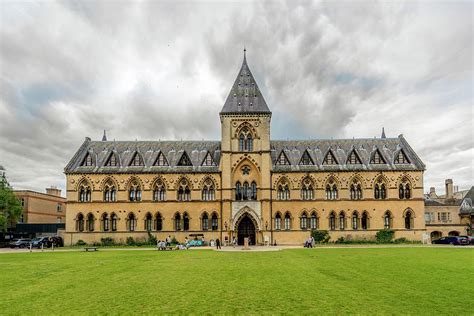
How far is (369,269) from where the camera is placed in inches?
920

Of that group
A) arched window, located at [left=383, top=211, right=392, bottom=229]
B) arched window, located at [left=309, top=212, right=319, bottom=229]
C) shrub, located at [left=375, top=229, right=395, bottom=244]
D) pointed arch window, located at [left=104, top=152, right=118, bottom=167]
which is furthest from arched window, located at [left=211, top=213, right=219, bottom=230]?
arched window, located at [left=383, top=211, right=392, bottom=229]

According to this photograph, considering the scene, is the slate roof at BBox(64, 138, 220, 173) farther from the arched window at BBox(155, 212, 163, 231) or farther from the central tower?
the arched window at BBox(155, 212, 163, 231)

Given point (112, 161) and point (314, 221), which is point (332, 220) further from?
point (112, 161)

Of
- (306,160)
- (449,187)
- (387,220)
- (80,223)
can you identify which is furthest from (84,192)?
(449,187)

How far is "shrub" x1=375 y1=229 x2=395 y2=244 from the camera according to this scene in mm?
55438

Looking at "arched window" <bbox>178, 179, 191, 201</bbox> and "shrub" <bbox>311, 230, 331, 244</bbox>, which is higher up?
"arched window" <bbox>178, 179, 191, 201</bbox>

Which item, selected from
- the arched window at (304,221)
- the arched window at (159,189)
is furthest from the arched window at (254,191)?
the arched window at (159,189)

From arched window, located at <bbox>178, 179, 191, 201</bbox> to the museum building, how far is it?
150 millimetres

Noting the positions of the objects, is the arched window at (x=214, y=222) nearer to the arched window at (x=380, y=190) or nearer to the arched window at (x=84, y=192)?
the arched window at (x=84, y=192)

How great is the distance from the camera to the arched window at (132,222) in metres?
58.1

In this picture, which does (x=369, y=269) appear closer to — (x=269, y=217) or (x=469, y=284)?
(x=469, y=284)

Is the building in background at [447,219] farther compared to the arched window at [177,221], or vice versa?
the building in background at [447,219]

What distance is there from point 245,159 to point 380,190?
20628 millimetres

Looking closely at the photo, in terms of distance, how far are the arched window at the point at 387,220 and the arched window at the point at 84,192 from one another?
4405 centimetres
